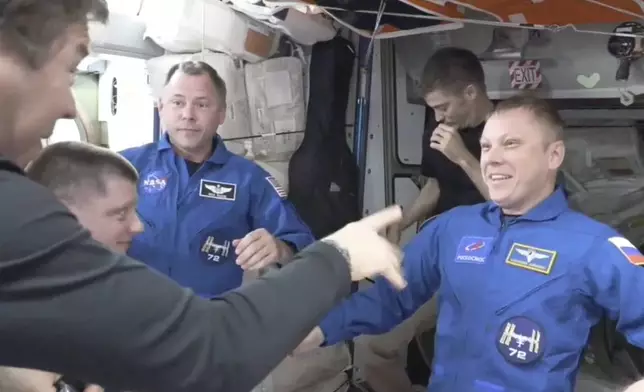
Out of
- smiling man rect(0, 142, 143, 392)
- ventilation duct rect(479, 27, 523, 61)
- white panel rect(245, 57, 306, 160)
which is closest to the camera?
smiling man rect(0, 142, 143, 392)

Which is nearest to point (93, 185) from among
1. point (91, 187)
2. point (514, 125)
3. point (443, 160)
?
point (91, 187)

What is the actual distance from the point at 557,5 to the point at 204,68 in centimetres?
117

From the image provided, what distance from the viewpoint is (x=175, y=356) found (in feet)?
2.75

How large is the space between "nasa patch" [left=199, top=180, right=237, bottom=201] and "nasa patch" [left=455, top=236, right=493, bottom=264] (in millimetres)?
857

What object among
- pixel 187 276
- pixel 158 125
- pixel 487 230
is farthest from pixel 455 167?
pixel 158 125

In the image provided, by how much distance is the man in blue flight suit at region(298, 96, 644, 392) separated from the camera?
1.66 metres

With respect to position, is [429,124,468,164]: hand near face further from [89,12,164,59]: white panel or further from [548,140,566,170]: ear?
[89,12,164,59]: white panel

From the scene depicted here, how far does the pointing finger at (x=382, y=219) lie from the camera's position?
44.9 inches

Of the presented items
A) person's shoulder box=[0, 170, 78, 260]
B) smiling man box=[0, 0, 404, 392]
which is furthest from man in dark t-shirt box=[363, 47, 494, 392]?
person's shoulder box=[0, 170, 78, 260]

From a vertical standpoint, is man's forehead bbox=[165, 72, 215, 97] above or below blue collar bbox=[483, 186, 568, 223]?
above

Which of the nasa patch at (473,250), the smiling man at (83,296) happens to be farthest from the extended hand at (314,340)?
the smiling man at (83,296)

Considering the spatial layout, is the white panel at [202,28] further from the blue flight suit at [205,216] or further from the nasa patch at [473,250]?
the nasa patch at [473,250]

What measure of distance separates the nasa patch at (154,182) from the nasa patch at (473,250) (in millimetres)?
1053

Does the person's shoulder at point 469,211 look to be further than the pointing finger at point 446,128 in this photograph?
No
